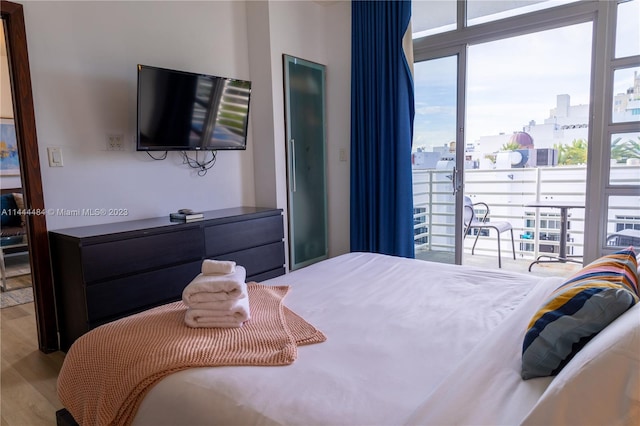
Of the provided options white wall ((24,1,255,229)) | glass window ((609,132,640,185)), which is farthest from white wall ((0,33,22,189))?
glass window ((609,132,640,185))

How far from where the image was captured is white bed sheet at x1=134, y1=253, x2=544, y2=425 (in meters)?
0.99

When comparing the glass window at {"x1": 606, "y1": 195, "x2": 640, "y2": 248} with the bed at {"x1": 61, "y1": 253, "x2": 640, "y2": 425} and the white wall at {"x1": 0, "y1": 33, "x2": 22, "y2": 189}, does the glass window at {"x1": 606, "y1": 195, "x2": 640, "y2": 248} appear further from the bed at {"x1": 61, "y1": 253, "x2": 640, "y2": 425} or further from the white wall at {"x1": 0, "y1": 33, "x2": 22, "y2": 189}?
the white wall at {"x1": 0, "y1": 33, "x2": 22, "y2": 189}

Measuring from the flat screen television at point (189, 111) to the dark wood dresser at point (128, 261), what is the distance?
22.5 inches

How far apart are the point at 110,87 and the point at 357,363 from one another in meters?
2.60

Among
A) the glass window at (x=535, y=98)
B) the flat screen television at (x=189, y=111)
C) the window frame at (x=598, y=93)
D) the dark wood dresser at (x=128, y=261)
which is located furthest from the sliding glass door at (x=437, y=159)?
the dark wood dresser at (x=128, y=261)

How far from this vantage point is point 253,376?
1.12m

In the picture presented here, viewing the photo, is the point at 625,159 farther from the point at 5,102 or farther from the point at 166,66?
the point at 5,102

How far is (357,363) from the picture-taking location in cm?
119

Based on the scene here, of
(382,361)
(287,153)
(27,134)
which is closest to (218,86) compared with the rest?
(287,153)

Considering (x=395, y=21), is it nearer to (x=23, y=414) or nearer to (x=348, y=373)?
(x=348, y=373)

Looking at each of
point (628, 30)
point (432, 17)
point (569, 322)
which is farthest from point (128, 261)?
point (628, 30)

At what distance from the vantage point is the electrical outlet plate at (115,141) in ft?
9.30

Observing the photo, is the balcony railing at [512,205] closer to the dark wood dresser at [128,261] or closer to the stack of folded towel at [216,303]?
the dark wood dresser at [128,261]

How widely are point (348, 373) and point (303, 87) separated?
10.7 feet
